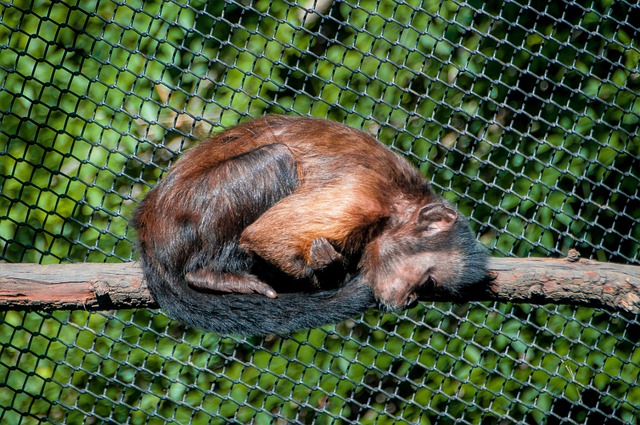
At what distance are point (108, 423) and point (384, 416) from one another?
186 centimetres

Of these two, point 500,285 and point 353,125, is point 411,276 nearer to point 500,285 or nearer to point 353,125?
point 500,285

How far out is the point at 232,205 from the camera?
131 inches

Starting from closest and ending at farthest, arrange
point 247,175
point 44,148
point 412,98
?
point 247,175 → point 44,148 → point 412,98

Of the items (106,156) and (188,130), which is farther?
(188,130)

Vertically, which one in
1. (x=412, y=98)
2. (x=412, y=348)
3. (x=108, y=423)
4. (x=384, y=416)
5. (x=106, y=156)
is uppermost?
(x=412, y=98)

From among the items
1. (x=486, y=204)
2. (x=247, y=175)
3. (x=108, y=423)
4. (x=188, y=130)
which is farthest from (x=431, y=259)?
(x=108, y=423)

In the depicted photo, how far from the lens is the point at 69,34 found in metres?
4.82

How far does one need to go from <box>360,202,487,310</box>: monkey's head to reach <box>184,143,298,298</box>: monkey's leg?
484 mm

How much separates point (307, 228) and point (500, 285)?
2.91 feet

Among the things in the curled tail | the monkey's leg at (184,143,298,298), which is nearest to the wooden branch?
the curled tail

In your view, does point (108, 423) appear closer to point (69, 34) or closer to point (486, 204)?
point (69, 34)

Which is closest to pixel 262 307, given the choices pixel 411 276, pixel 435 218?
pixel 411 276

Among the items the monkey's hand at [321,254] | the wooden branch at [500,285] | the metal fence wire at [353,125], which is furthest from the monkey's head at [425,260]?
the metal fence wire at [353,125]

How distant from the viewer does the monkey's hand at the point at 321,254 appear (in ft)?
10.4
